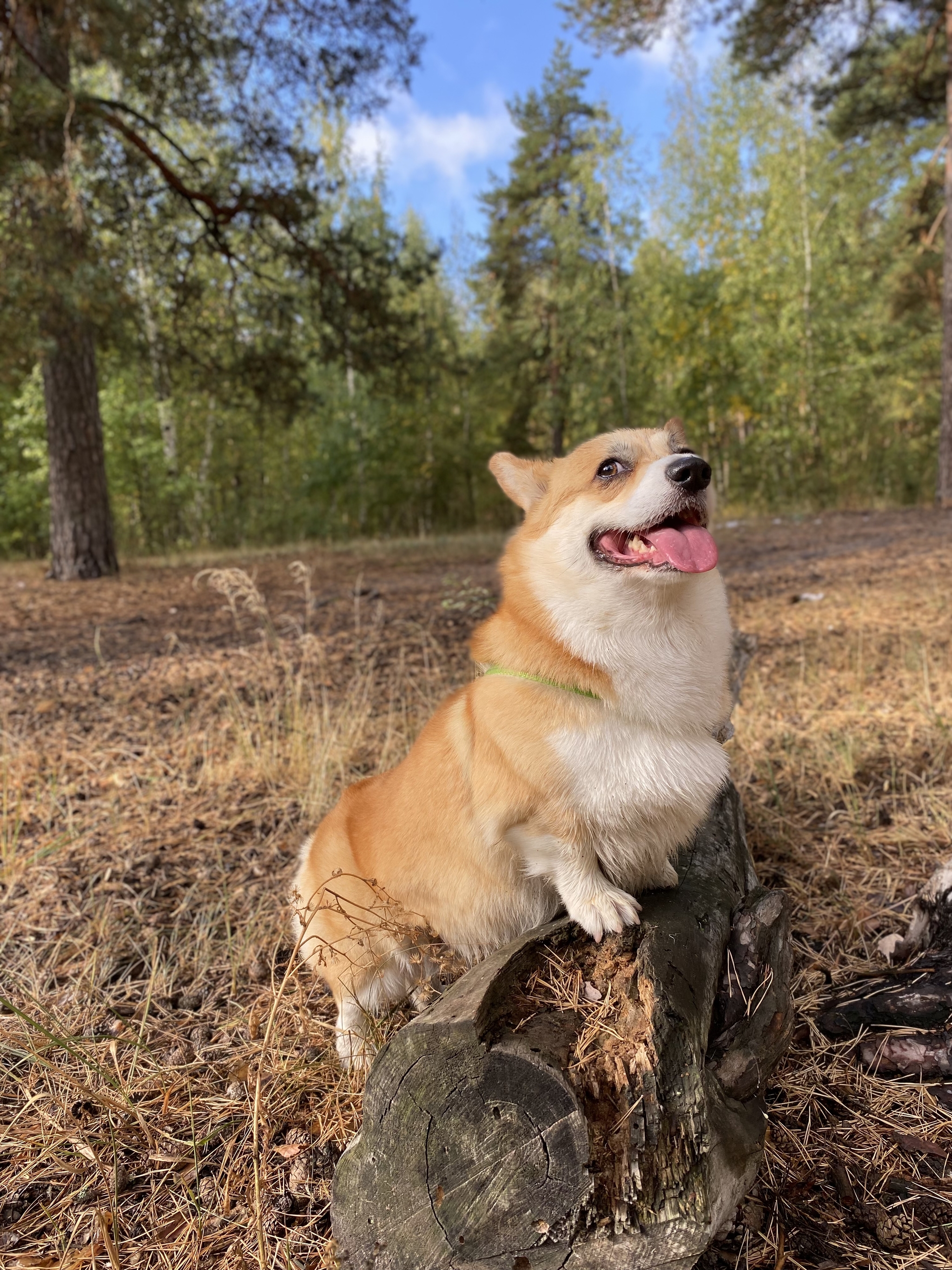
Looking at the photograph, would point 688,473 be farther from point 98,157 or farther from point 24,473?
point 24,473

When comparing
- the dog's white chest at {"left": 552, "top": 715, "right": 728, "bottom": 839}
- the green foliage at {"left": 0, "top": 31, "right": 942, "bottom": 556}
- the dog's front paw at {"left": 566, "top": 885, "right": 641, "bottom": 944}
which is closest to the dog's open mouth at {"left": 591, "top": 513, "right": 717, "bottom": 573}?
the dog's white chest at {"left": 552, "top": 715, "right": 728, "bottom": 839}

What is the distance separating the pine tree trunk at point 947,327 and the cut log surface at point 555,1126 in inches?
429

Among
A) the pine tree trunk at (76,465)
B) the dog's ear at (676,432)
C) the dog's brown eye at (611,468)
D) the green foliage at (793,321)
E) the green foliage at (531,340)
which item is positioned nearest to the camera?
the dog's brown eye at (611,468)

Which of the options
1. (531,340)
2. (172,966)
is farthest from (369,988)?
(531,340)

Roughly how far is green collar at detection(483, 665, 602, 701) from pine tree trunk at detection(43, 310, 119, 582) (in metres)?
8.28

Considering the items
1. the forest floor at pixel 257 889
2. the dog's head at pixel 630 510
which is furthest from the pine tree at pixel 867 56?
the dog's head at pixel 630 510

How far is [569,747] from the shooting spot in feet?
4.95

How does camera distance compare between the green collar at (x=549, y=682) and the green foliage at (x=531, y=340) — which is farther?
the green foliage at (x=531, y=340)

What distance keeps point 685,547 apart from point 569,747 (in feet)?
1.65

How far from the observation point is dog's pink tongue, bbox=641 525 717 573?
1.51m

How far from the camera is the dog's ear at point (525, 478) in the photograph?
1.97 meters

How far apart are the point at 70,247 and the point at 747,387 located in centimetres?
1434

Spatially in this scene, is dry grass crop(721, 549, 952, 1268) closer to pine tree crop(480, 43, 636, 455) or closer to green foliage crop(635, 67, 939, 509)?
green foliage crop(635, 67, 939, 509)

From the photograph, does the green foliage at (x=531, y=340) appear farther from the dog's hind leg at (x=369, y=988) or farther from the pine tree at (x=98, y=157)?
the dog's hind leg at (x=369, y=988)
